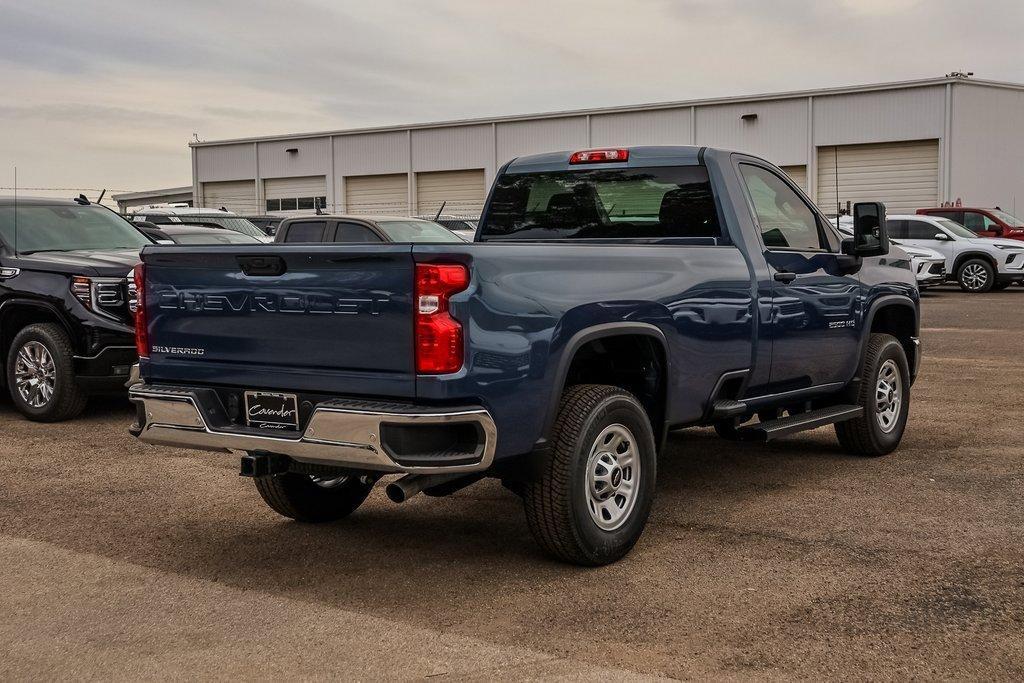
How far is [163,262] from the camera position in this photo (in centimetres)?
548

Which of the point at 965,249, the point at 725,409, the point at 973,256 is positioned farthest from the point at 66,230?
the point at 973,256

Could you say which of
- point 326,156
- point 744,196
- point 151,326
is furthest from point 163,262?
point 326,156

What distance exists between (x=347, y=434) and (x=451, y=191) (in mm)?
41783

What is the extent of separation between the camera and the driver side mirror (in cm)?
733

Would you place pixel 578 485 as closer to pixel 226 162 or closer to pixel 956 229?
pixel 956 229

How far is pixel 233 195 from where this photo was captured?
53.4 m

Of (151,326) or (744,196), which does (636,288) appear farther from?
(151,326)

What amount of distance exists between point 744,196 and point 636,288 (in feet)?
4.84

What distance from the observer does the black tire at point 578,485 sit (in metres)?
5.12

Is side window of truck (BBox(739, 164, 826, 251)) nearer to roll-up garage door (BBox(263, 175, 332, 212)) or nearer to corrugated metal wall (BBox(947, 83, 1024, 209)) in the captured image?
corrugated metal wall (BBox(947, 83, 1024, 209))

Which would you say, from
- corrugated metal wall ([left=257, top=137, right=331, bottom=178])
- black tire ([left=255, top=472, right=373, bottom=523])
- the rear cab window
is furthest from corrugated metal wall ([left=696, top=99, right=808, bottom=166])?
black tire ([left=255, top=472, right=373, bottom=523])

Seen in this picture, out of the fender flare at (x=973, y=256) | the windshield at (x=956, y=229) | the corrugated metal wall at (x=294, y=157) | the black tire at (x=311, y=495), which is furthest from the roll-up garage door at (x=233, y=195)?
the black tire at (x=311, y=495)

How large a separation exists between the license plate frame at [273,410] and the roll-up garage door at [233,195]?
1864 inches

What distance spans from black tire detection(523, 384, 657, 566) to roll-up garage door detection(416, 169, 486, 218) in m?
39.5
